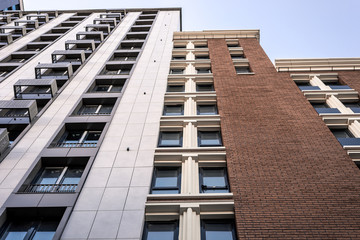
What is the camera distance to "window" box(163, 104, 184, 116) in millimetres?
20109

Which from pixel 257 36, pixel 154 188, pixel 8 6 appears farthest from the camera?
pixel 8 6

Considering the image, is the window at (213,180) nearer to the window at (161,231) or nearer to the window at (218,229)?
the window at (218,229)

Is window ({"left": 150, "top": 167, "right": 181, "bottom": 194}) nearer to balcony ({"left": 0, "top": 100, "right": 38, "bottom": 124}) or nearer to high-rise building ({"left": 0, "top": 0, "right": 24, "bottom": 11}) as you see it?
balcony ({"left": 0, "top": 100, "right": 38, "bottom": 124})

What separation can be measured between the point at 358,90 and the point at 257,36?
1428 centimetres

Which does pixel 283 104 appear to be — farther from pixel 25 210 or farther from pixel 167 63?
pixel 25 210

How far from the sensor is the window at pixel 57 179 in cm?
1390

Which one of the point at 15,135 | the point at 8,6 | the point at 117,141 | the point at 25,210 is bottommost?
the point at 25,210

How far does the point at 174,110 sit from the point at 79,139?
21.5ft

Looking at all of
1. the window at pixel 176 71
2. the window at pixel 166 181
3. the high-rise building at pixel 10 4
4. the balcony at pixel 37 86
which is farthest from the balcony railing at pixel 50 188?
the high-rise building at pixel 10 4

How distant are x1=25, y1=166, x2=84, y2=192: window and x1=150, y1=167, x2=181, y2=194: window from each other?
3758mm

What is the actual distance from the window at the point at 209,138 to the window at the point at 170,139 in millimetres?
1215

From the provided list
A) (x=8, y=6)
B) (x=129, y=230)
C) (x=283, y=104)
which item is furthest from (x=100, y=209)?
(x=8, y=6)

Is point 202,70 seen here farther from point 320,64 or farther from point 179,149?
point 179,149

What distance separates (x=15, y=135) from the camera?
1816 cm
